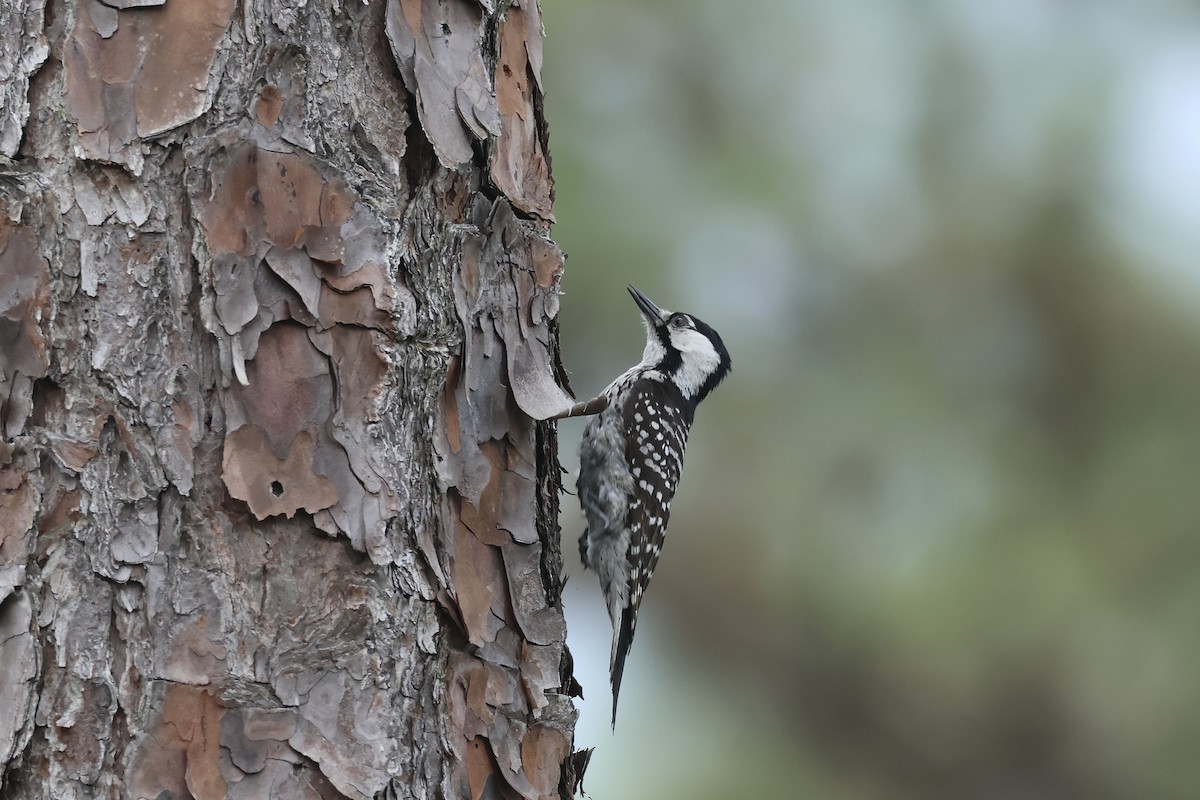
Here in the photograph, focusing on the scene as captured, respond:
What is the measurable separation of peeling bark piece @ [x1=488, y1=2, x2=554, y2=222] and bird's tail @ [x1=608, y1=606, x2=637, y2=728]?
1257 mm

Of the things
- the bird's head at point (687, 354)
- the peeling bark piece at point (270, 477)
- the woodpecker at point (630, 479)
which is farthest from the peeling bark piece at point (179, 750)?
the bird's head at point (687, 354)

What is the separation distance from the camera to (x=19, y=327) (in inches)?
55.6

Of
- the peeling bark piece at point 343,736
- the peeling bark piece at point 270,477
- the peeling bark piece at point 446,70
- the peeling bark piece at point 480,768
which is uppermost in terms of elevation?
the peeling bark piece at point 446,70

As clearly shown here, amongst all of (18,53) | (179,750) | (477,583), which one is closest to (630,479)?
(477,583)

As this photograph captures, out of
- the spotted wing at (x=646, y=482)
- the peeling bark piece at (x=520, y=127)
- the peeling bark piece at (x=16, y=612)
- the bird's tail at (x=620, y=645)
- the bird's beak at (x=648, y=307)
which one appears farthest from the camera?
the bird's beak at (x=648, y=307)

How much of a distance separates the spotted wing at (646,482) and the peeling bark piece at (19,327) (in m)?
1.74

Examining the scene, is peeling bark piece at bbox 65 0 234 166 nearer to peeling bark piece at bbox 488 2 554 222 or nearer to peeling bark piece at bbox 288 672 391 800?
peeling bark piece at bbox 488 2 554 222

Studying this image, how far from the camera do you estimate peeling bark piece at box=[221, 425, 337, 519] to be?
1.48 m

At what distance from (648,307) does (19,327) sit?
6.89ft

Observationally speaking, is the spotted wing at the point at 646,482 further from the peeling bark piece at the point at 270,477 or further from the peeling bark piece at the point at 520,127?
the peeling bark piece at the point at 270,477

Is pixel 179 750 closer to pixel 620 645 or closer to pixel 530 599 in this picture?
pixel 530 599

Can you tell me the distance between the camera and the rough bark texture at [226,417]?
1.40m

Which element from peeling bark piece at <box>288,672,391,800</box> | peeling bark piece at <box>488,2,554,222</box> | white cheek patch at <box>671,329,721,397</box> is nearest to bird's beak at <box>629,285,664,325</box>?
white cheek patch at <box>671,329,721,397</box>

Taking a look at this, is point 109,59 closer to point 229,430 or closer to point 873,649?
point 229,430
